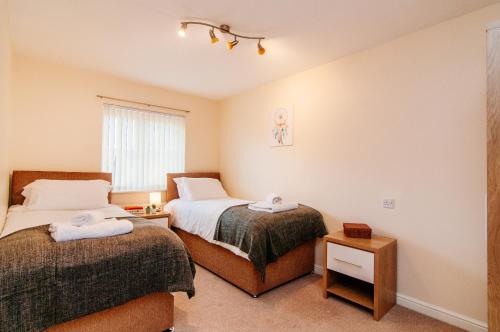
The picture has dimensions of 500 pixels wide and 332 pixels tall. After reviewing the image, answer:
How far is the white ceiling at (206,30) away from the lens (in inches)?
74.4

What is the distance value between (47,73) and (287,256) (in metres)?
3.48

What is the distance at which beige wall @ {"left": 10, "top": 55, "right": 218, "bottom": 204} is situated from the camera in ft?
9.30

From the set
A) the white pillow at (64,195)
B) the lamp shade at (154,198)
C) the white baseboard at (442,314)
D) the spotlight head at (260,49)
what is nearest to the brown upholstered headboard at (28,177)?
the white pillow at (64,195)

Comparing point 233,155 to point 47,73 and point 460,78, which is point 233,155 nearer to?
point 47,73

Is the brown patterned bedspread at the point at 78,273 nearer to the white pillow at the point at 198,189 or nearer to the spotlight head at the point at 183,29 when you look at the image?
the spotlight head at the point at 183,29

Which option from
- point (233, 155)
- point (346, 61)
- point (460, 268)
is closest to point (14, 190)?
point (233, 155)

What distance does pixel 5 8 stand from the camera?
190 centimetres

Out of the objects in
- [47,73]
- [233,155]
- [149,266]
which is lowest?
[149,266]

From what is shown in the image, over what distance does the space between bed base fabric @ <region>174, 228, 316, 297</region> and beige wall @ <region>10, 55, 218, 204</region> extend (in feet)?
4.39

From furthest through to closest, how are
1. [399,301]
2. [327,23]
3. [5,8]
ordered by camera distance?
[399,301], [327,23], [5,8]

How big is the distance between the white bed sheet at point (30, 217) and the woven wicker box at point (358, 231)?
84.9 inches

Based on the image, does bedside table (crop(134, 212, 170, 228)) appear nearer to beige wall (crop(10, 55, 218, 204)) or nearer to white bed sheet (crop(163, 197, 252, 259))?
white bed sheet (crop(163, 197, 252, 259))

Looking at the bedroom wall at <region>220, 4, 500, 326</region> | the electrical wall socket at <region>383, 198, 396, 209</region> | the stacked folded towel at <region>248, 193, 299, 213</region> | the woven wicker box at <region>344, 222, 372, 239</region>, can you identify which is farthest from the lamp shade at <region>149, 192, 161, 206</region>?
the electrical wall socket at <region>383, 198, 396, 209</region>

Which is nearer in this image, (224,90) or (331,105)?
(331,105)
